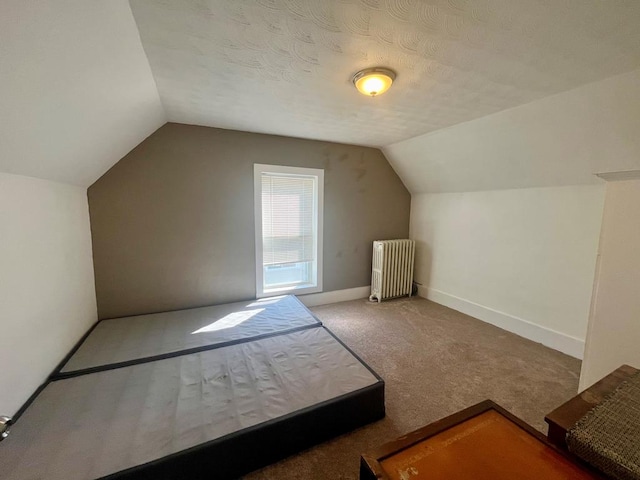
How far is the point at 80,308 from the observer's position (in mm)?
2283

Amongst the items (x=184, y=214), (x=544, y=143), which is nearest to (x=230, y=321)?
(x=184, y=214)

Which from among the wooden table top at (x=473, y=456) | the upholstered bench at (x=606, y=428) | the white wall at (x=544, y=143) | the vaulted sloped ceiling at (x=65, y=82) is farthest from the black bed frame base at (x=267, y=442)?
the white wall at (x=544, y=143)

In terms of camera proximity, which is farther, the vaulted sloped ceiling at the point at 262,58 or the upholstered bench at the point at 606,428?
the vaulted sloped ceiling at the point at 262,58

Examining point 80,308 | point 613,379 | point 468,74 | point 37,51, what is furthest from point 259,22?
point 80,308

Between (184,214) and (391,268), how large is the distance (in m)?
2.81

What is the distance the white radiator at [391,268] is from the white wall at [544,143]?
1072 mm

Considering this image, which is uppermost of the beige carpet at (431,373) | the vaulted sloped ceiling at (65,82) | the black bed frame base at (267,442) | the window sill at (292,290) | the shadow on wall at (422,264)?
the vaulted sloped ceiling at (65,82)

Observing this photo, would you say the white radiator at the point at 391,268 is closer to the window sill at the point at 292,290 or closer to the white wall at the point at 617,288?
the window sill at the point at 292,290

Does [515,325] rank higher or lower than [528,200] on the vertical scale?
lower

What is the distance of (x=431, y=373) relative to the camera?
2.24m

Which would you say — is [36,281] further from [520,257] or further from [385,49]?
[520,257]

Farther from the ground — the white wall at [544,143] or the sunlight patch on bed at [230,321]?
the white wall at [544,143]

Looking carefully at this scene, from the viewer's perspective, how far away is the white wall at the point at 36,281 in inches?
55.3

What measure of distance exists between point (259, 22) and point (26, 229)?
1.80 metres
